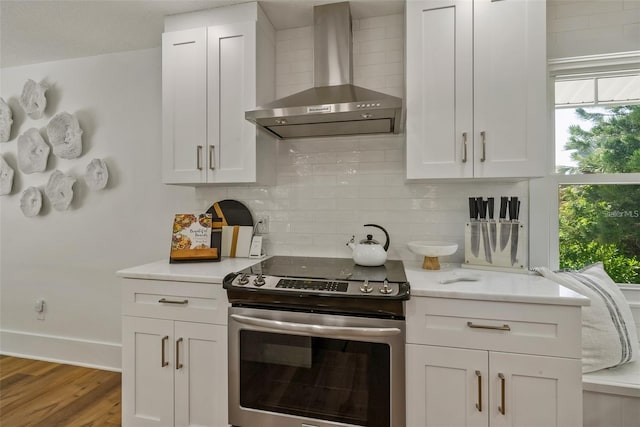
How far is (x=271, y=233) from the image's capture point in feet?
7.81

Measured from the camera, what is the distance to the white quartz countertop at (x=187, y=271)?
5.70 ft

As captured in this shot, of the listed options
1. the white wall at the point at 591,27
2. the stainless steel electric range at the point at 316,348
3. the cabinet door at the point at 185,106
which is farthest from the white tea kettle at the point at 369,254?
the white wall at the point at 591,27

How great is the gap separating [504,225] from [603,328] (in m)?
0.65

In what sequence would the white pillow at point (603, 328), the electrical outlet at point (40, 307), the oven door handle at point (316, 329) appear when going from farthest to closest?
the electrical outlet at point (40, 307)
the white pillow at point (603, 328)
the oven door handle at point (316, 329)

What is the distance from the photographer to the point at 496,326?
1.42 m

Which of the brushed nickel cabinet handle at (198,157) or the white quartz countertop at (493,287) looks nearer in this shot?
the white quartz countertop at (493,287)

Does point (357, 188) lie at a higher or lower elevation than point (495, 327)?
higher

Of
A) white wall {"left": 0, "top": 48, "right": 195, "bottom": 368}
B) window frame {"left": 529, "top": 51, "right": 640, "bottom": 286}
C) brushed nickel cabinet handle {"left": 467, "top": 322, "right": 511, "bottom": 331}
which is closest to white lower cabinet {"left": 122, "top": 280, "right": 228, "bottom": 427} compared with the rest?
white wall {"left": 0, "top": 48, "right": 195, "bottom": 368}

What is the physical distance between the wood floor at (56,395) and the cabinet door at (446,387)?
1861mm

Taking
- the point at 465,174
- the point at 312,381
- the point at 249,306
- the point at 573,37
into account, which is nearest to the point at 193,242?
the point at 249,306

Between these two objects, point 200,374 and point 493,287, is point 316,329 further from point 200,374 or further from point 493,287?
point 493,287

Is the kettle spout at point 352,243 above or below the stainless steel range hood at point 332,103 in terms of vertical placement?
below

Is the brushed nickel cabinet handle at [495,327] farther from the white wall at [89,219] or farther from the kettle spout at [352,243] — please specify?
the white wall at [89,219]

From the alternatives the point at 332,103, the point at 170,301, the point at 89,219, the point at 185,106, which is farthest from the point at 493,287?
the point at 89,219
